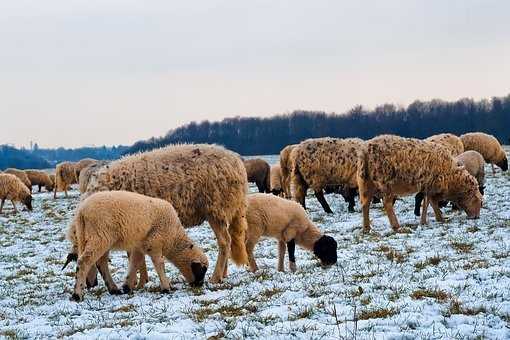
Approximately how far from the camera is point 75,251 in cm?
847

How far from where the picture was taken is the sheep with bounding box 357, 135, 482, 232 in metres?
13.2

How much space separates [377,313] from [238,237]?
14.5 ft

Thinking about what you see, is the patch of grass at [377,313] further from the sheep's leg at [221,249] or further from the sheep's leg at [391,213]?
the sheep's leg at [391,213]

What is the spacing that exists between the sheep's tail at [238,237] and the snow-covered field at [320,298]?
293 millimetres

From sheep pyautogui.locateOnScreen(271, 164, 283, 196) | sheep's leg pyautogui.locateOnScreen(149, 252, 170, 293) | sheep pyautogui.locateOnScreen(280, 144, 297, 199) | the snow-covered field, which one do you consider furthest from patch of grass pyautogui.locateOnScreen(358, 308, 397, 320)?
sheep pyautogui.locateOnScreen(271, 164, 283, 196)

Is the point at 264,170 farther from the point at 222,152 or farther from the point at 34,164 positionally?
the point at 34,164

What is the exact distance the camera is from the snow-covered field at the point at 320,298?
5.33 meters

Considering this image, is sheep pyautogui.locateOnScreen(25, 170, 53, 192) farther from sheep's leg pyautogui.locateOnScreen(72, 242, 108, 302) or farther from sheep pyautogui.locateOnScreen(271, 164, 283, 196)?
sheep's leg pyautogui.locateOnScreen(72, 242, 108, 302)

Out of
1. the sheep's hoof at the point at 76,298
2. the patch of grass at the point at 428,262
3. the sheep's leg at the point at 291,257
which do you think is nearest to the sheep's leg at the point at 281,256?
the sheep's leg at the point at 291,257

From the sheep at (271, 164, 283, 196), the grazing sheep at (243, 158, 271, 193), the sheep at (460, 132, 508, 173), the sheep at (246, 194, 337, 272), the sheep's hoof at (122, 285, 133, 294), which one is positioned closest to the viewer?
the sheep's hoof at (122, 285, 133, 294)

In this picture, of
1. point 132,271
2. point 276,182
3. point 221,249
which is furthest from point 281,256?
point 276,182

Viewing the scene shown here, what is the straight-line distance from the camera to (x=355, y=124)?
116812 mm

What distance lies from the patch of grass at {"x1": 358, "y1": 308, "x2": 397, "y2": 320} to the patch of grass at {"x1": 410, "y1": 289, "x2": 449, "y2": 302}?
639 millimetres

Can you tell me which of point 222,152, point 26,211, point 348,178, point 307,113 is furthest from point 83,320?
point 307,113
